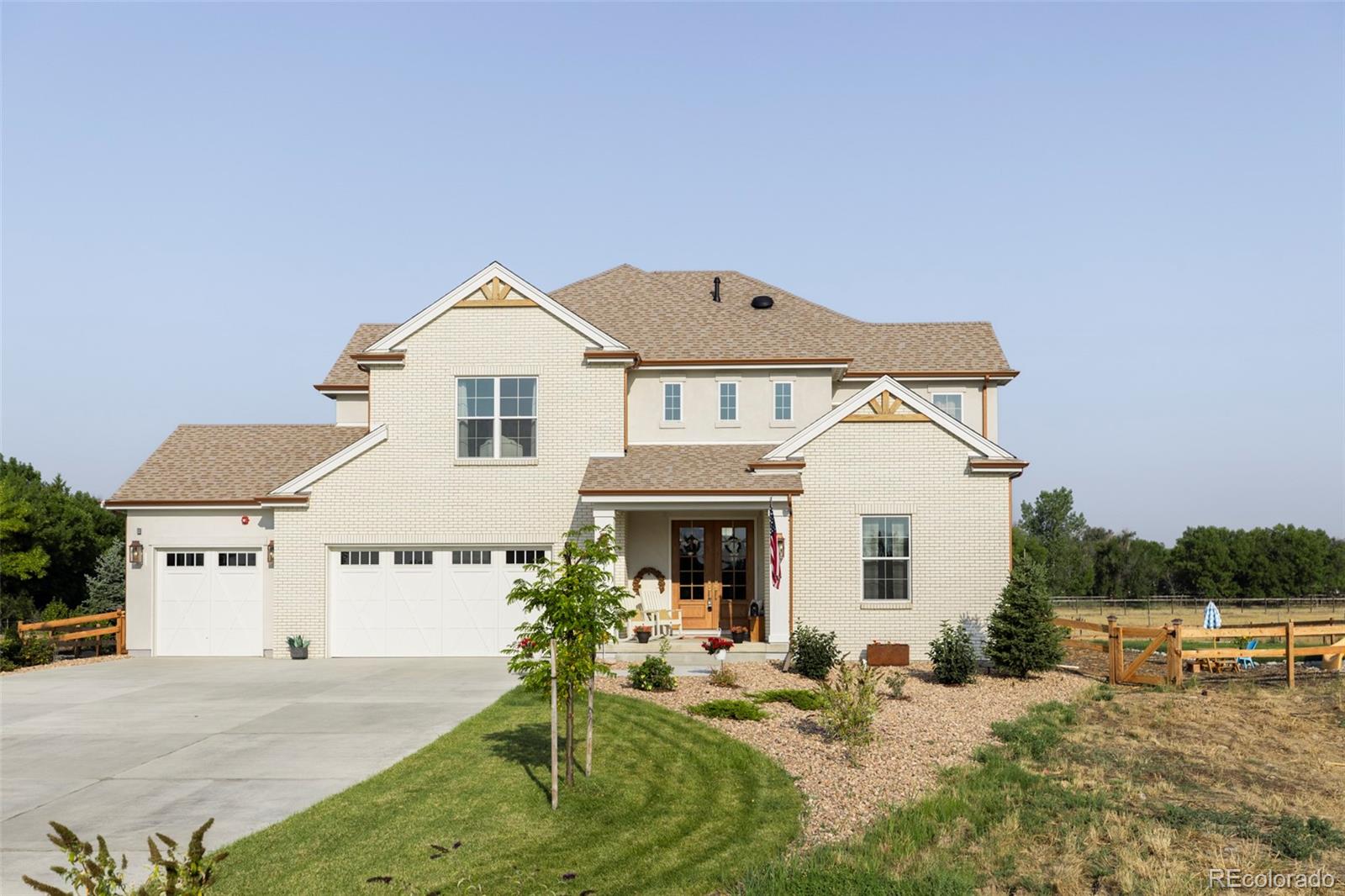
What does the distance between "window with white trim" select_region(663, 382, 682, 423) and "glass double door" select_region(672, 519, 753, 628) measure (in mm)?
2859

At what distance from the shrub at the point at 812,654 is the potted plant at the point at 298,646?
11.6m

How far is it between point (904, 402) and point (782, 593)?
5131mm

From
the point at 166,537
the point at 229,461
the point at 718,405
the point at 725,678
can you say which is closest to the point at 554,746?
the point at 725,678

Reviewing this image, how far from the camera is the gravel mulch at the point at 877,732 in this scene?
11.8 meters

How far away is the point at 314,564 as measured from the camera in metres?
23.9

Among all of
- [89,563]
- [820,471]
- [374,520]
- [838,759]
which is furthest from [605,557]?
[89,563]

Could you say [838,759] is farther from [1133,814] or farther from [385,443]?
[385,443]

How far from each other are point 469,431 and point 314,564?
4.83 m

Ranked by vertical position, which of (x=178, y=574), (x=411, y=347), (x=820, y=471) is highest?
(x=411, y=347)

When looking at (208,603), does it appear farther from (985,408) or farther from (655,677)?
(985,408)

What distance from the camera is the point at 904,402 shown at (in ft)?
74.9

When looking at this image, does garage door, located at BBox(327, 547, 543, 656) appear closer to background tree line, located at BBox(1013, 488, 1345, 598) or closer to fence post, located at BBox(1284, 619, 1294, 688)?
fence post, located at BBox(1284, 619, 1294, 688)

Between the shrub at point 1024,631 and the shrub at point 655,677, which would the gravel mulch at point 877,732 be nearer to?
the shrub at point 655,677

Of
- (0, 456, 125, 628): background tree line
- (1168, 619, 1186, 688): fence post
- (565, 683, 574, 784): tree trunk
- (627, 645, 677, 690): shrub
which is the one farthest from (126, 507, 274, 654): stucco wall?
(1168, 619, 1186, 688): fence post
